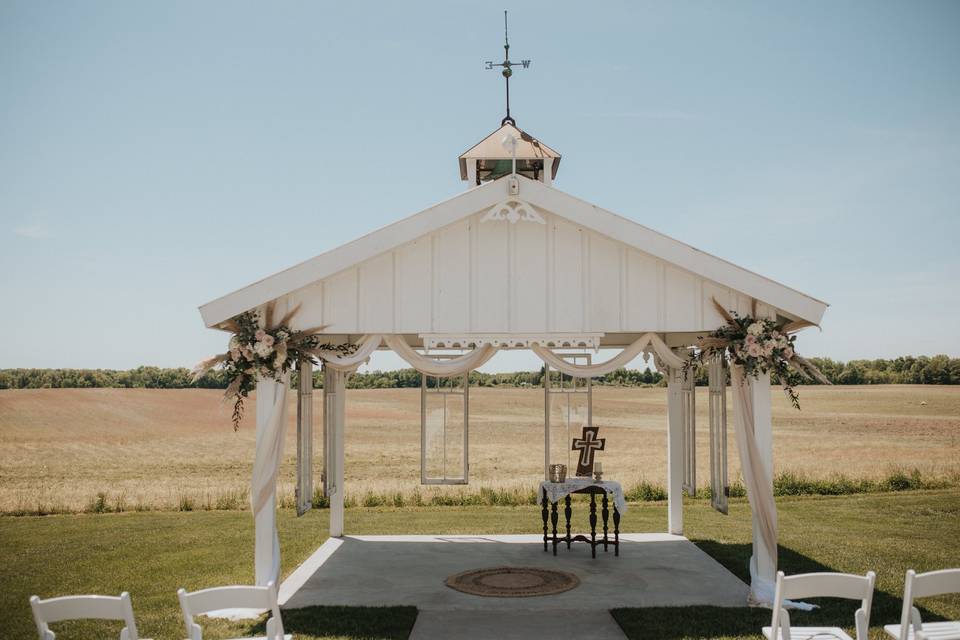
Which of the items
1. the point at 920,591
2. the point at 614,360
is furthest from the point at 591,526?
the point at 920,591

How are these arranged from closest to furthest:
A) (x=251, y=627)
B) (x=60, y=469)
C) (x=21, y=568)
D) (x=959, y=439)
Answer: (x=251, y=627)
(x=21, y=568)
(x=60, y=469)
(x=959, y=439)

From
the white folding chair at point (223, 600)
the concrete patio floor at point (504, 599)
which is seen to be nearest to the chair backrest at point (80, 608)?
the white folding chair at point (223, 600)

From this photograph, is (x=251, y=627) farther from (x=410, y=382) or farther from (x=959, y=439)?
(x=410, y=382)

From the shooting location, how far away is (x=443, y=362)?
938 cm

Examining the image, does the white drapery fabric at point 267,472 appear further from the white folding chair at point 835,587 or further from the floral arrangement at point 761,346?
the white folding chair at point 835,587

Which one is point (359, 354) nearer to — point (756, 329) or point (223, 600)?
point (223, 600)

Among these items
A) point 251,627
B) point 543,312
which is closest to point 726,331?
point 543,312

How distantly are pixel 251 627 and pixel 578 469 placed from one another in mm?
5387

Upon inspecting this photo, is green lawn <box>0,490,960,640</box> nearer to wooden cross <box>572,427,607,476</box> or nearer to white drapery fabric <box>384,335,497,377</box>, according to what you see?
wooden cross <box>572,427,607,476</box>

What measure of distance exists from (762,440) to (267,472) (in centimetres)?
532

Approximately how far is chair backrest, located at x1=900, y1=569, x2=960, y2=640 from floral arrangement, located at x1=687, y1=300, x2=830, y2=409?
3184 mm

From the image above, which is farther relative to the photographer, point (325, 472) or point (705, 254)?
point (325, 472)

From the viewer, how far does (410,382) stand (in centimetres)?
4900

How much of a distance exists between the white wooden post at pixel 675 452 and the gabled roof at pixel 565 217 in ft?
14.8
